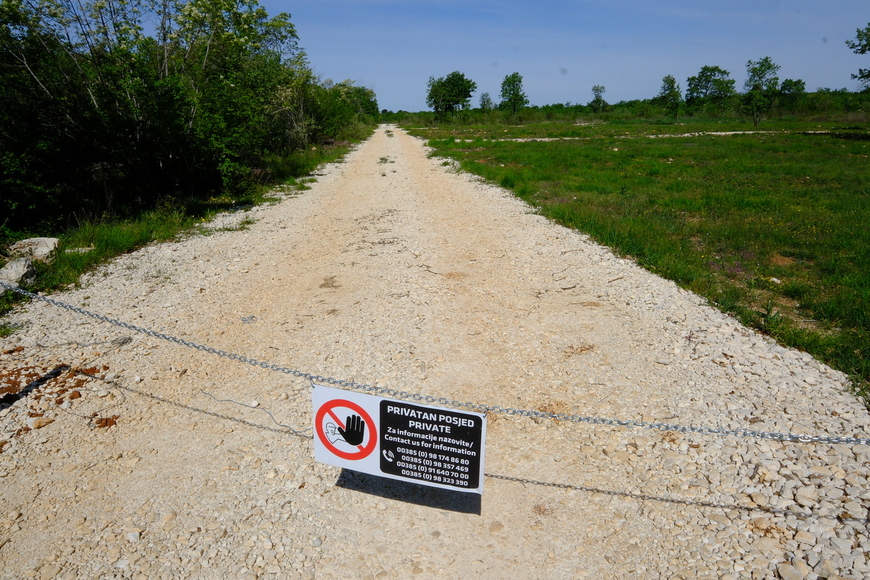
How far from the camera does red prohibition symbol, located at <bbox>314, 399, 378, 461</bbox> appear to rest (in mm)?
3510

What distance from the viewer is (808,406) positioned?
4586 mm

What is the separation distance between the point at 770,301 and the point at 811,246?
378 centimetres

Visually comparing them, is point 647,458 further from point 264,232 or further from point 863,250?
point 264,232

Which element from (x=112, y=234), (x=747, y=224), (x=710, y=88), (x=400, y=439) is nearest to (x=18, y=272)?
(x=112, y=234)

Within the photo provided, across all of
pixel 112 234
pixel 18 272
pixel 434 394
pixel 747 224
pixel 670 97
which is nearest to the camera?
pixel 434 394

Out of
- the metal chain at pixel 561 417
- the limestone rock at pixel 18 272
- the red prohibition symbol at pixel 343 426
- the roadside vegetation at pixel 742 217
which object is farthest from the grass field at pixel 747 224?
the limestone rock at pixel 18 272

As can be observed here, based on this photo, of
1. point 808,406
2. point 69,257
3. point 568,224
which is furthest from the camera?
point 568,224

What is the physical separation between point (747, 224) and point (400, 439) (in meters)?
11.3

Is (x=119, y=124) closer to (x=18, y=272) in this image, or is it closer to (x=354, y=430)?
(x=18, y=272)

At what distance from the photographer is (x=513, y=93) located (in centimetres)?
7975

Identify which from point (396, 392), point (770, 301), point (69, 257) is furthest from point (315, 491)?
point (69, 257)

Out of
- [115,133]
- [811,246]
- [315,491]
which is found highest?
[115,133]

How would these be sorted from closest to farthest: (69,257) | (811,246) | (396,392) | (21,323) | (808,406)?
1. (808,406)
2. (396,392)
3. (21,323)
4. (69,257)
5. (811,246)

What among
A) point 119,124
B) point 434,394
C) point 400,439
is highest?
point 119,124
